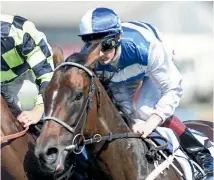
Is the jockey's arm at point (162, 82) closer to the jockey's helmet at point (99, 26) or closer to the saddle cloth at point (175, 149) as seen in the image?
the saddle cloth at point (175, 149)

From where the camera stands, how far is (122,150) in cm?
239

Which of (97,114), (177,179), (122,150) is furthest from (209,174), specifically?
(97,114)

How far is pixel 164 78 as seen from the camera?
103 inches

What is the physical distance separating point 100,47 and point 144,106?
59cm

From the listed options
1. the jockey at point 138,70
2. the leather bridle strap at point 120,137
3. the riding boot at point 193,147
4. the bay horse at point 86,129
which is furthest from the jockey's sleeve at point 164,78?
the riding boot at point 193,147

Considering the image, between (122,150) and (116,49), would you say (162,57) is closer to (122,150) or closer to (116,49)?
(116,49)

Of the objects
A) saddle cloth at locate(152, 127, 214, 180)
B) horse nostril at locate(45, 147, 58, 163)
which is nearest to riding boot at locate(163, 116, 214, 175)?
saddle cloth at locate(152, 127, 214, 180)

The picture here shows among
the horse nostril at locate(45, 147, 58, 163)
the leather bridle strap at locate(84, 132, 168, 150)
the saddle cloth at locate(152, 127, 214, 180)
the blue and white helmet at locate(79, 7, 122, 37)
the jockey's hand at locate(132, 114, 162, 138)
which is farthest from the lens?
the saddle cloth at locate(152, 127, 214, 180)

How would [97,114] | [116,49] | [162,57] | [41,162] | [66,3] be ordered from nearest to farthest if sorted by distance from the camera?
[41,162] < [97,114] < [116,49] < [162,57] < [66,3]

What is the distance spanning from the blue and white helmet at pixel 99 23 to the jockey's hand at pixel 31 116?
379 millimetres

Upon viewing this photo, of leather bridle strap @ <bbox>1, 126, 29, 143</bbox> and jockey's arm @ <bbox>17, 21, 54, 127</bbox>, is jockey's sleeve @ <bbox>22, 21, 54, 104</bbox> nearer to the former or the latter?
jockey's arm @ <bbox>17, 21, 54, 127</bbox>

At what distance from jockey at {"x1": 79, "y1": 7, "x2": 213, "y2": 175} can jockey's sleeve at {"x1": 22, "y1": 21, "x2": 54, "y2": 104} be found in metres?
0.24

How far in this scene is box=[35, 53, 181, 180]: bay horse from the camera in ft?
6.82

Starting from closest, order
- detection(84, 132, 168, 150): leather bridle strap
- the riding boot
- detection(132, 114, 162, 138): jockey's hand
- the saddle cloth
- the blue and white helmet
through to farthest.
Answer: detection(84, 132, 168, 150): leather bridle strap
the blue and white helmet
detection(132, 114, 162, 138): jockey's hand
the saddle cloth
the riding boot
